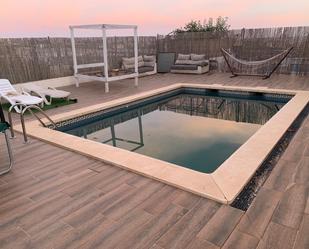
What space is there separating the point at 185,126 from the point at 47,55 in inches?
209

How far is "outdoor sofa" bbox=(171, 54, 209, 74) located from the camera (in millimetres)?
10484

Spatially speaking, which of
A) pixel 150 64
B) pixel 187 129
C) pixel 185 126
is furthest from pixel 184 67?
pixel 187 129

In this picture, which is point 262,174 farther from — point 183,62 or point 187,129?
point 183,62

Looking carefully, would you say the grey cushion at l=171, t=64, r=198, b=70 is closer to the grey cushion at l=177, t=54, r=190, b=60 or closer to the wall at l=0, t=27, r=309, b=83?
the grey cushion at l=177, t=54, r=190, b=60

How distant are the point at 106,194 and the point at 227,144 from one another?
8.69 ft

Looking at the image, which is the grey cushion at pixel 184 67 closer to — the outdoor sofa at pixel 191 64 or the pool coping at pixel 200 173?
the outdoor sofa at pixel 191 64

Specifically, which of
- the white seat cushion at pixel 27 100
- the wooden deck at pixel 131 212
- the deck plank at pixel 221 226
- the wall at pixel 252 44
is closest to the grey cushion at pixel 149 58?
the wall at pixel 252 44

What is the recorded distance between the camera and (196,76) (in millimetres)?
10102

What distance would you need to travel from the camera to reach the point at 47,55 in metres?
8.12

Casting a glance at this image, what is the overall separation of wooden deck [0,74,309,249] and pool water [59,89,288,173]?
1251 mm

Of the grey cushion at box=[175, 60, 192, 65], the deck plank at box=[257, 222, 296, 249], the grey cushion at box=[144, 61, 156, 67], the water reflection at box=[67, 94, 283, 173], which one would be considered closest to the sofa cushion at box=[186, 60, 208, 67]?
the grey cushion at box=[175, 60, 192, 65]

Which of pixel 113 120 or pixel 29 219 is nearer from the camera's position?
pixel 29 219

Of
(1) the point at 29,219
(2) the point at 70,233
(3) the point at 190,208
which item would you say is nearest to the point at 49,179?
(1) the point at 29,219

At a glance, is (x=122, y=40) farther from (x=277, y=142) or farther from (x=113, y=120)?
(x=277, y=142)
